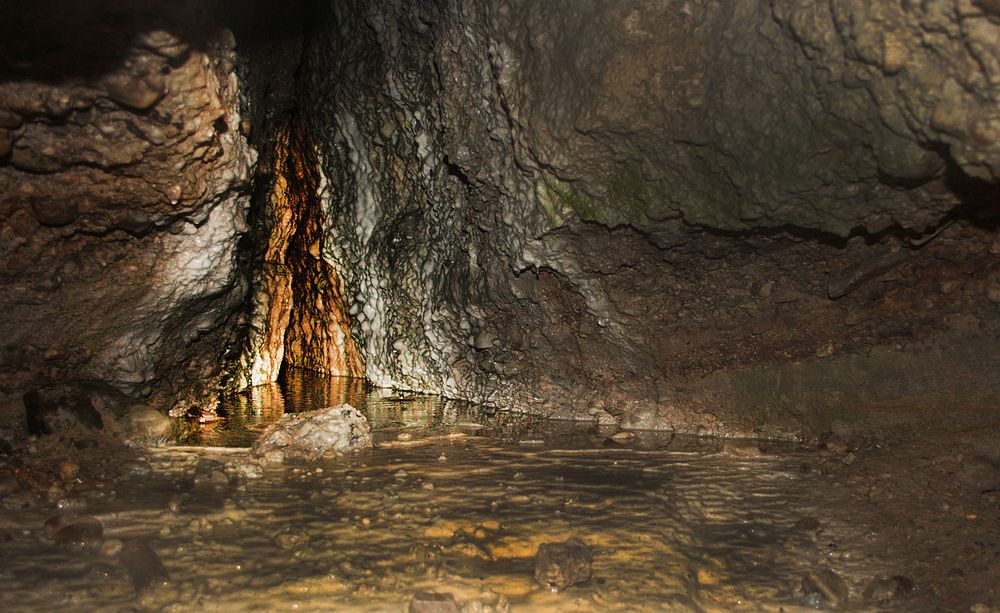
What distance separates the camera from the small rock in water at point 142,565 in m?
2.02

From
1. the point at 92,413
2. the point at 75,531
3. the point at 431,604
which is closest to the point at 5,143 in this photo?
the point at 92,413

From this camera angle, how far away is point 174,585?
6.60 ft

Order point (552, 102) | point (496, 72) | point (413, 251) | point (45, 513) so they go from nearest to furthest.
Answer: point (45, 513)
point (552, 102)
point (496, 72)
point (413, 251)

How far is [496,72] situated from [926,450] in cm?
250

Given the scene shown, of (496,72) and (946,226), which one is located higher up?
(496,72)

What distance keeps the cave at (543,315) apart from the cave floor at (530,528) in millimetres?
14

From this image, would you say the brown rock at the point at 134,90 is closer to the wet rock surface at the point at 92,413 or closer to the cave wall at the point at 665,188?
the wet rock surface at the point at 92,413

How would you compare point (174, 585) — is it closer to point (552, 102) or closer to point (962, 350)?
point (552, 102)

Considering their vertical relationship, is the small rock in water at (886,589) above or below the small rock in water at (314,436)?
below

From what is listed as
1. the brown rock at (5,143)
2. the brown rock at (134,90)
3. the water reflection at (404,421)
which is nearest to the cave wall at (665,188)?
the water reflection at (404,421)

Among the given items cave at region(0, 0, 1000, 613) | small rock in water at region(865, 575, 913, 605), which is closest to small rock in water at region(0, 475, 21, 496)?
cave at region(0, 0, 1000, 613)

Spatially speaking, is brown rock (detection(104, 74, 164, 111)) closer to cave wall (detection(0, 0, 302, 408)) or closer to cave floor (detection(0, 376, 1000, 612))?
cave wall (detection(0, 0, 302, 408))

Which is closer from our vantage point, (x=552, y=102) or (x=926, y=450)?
(x=926, y=450)

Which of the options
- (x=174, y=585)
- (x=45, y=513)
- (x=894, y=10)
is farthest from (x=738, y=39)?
(x=45, y=513)
